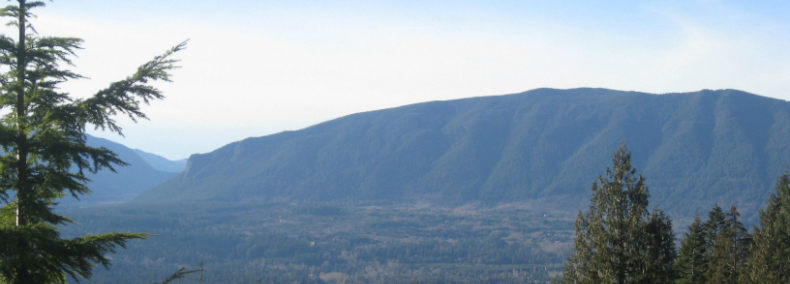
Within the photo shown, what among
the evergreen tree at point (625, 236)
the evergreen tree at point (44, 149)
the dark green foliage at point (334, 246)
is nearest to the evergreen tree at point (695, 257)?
the evergreen tree at point (625, 236)

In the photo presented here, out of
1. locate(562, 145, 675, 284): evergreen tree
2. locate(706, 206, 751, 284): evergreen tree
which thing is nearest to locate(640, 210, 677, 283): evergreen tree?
locate(562, 145, 675, 284): evergreen tree

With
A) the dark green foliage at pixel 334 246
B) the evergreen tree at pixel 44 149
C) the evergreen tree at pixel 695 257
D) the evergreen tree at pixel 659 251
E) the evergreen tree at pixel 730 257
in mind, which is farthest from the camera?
the dark green foliage at pixel 334 246

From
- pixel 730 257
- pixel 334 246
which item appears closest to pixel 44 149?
pixel 730 257

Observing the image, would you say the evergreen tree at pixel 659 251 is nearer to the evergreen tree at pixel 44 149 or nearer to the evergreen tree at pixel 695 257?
the evergreen tree at pixel 695 257

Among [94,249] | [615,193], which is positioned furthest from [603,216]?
[94,249]

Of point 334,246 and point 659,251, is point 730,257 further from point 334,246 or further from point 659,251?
point 334,246

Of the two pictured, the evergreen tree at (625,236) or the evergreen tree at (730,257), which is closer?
the evergreen tree at (625,236)
